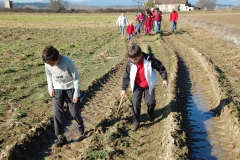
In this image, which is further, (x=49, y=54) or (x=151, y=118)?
(x=151, y=118)

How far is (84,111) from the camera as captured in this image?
22.1 ft

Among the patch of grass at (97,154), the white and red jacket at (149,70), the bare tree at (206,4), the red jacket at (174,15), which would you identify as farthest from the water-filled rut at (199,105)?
the bare tree at (206,4)

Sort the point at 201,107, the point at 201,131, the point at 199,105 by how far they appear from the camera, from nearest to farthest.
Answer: the point at 201,131 < the point at 201,107 < the point at 199,105

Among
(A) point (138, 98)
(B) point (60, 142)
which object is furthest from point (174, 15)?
(B) point (60, 142)

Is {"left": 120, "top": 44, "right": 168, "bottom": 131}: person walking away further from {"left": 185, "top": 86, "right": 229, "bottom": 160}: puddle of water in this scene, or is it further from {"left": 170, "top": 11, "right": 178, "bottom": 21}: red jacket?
{"left": 170, "top": 11, "right": 178, "bottom": 21}: red jacket

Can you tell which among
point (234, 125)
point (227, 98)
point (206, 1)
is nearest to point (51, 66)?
point (234, 125)

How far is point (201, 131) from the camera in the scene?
5.92m

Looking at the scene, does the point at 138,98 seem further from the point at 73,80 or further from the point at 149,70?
the point at 73,80

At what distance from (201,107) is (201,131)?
→ 1424mm

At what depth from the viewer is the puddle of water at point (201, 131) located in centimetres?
505

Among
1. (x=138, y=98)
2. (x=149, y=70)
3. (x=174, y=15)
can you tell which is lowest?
(x=138, y=98)

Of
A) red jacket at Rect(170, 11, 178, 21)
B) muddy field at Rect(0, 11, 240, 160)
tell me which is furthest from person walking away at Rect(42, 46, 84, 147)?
red jacket at Rect(170, 11, 178, 21)

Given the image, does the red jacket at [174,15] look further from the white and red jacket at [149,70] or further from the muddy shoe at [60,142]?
the muddy shoe at [60,142]

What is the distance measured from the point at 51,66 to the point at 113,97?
3278 mm
